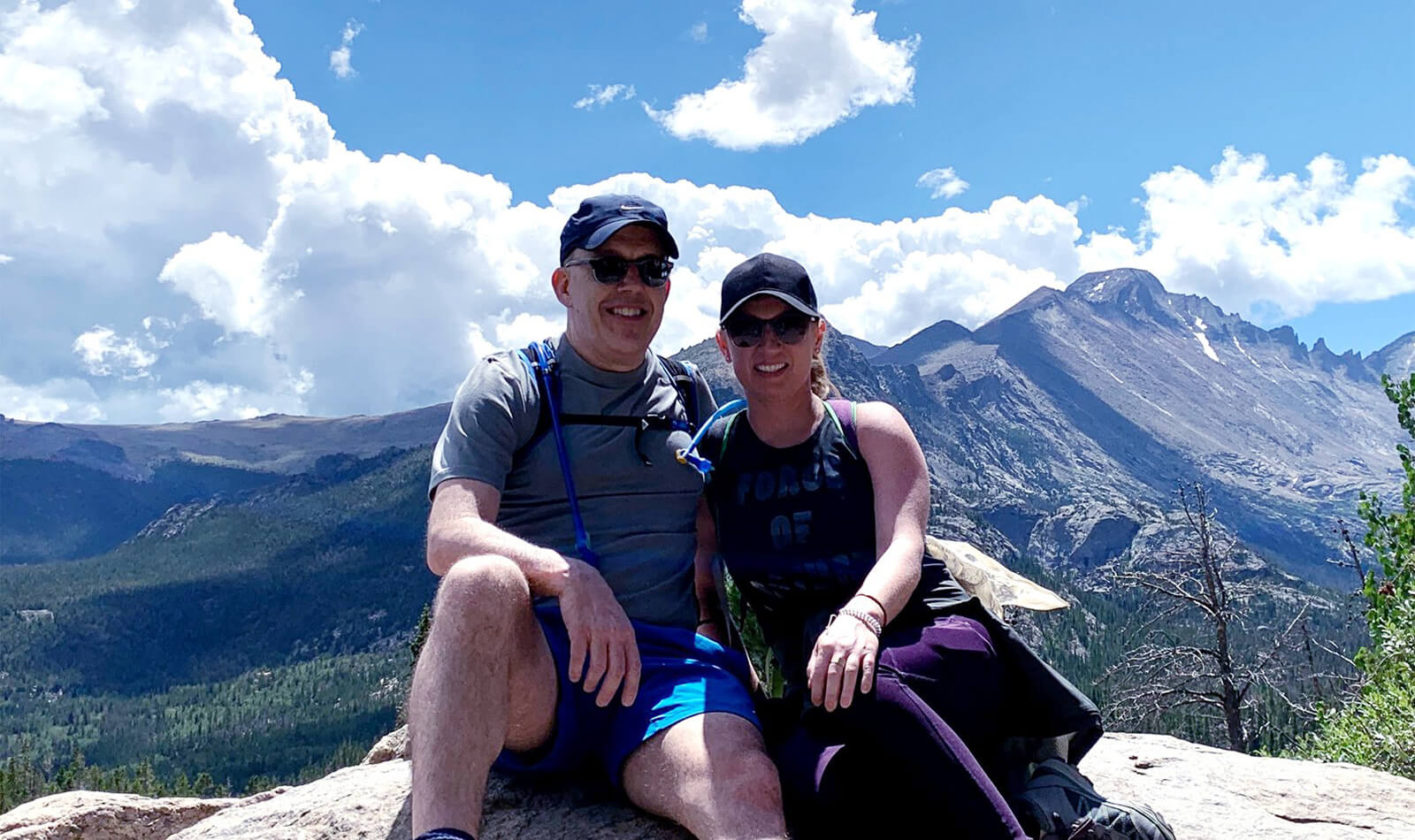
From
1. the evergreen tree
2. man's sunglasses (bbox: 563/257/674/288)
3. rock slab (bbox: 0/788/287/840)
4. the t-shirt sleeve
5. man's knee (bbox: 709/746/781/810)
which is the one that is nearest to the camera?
man's knee (bbox: 709/746/781/810)

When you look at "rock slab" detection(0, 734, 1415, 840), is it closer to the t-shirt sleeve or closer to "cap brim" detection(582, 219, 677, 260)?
the t-shirt sleeve

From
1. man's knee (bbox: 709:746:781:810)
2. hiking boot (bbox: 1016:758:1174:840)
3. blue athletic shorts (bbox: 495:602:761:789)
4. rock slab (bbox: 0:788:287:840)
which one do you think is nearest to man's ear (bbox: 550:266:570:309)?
blue athletic shorts (bbox: 495:602:761:789)

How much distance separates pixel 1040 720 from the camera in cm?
391

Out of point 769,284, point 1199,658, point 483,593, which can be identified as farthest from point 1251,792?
point 1199,658

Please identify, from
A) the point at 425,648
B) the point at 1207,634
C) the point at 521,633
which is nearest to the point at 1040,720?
the point at 521,633

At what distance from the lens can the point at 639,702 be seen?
3.87 meters

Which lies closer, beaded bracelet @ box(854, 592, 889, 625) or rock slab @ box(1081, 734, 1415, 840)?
beaded bracelet @ box(854, 592, 889, 625)

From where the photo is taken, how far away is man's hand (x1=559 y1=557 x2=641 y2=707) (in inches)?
139

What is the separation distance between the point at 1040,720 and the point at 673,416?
200 cm

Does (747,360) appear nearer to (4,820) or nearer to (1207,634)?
(4,820)

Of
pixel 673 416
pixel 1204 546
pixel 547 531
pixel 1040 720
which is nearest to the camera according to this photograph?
pixel 1040 720

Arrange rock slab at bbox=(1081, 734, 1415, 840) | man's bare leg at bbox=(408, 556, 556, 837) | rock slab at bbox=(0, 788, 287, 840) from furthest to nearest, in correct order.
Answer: rock slab at bbox=(0, 788, 287, 840), rock slab at bbox=(1081, 734, 1415, 840), man's bare leg at bbox=(408, 556, 556, 837)

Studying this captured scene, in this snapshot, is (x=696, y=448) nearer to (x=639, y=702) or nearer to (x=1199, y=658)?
(x=639, y=702)

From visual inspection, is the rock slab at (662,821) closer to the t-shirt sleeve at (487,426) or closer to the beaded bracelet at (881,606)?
the beaded bracelet at (881,606)
